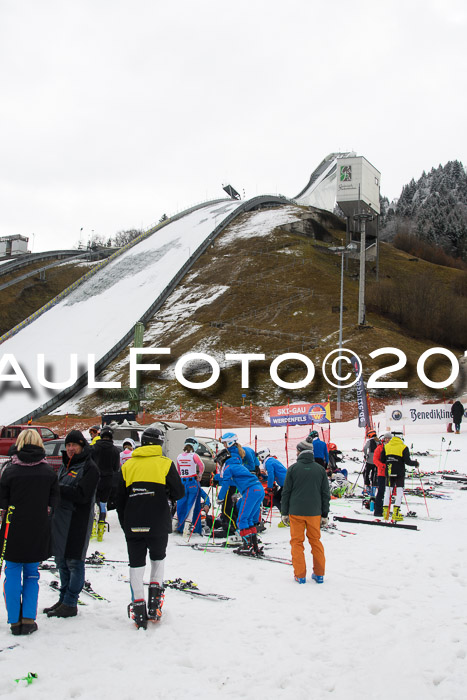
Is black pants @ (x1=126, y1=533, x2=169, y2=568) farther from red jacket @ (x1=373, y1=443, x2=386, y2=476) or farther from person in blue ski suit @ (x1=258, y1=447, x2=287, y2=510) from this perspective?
red jacket @ (x1=373, y1=443, x2=386, y2=476)

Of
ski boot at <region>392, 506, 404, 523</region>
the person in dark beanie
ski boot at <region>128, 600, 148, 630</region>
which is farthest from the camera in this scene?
ski boot at <region>392, 506, 404, 523</region>

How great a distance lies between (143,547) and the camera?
587 cm

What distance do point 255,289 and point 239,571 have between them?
5197cm

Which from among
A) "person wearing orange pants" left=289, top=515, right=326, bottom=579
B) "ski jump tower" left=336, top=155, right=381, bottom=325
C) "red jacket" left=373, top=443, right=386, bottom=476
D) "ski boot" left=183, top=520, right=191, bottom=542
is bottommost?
"ski boot" left=183, top=520, right=191, bottom=542

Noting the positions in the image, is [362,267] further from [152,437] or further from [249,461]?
[152,437]

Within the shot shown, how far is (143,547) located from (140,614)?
0.62 metres

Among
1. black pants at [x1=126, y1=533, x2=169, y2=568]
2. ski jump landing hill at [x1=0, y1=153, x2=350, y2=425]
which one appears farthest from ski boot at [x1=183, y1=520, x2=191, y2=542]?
ski jump landing hill at [x1=0, y1=153, x2=350, y2=425]

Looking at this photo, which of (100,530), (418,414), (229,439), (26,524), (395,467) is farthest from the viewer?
(418,414)

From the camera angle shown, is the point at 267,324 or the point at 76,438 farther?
the point at 267,324

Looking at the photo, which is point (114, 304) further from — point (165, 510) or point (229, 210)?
point (165, 510)

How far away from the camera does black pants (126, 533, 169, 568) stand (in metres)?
5.80

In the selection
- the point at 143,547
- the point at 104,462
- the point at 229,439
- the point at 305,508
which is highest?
the point at 229,439

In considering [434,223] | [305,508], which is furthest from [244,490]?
[434,223]

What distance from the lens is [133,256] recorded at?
77438 mm
